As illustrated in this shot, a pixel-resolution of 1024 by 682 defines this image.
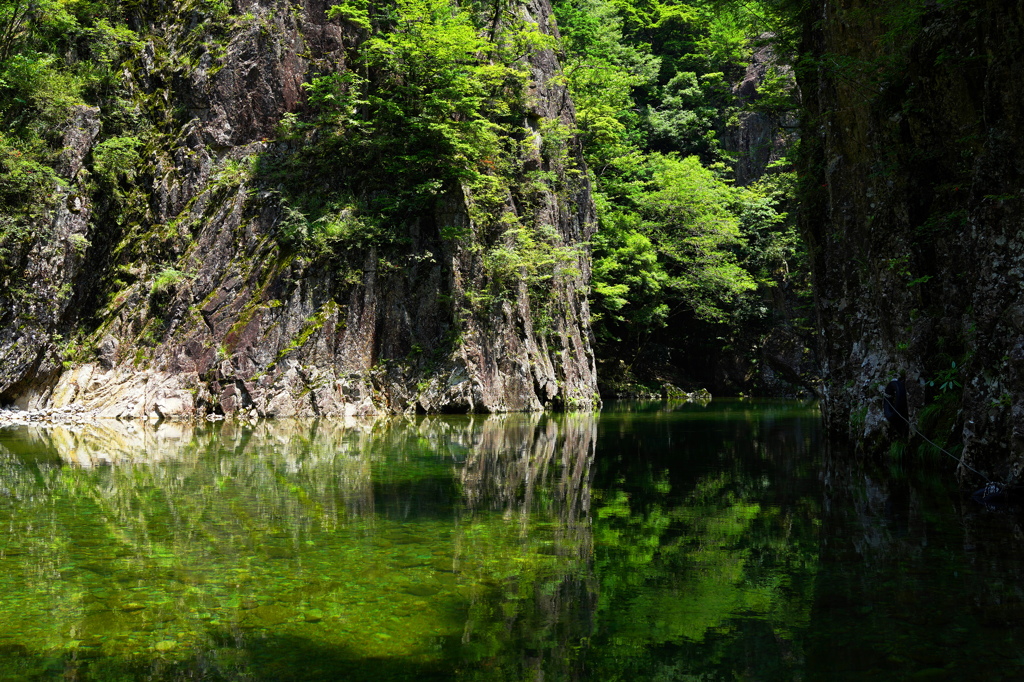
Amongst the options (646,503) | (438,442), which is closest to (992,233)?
(646,503)

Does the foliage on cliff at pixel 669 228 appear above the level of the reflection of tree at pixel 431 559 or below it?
above

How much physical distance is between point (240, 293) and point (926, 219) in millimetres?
17619

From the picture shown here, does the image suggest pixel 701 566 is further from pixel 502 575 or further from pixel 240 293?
pixel 240 293

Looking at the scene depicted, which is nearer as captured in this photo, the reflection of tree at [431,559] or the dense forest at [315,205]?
the reflection of tree at [431,559]

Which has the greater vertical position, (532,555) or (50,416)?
(532,555)

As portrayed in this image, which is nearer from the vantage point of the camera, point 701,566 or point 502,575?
point 502,575

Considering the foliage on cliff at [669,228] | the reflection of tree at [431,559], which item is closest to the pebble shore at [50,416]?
the reflection of tree at [431,559]

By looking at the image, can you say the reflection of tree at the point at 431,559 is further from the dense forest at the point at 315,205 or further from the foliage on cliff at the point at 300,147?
the foliage on cliff at the point at 300,147

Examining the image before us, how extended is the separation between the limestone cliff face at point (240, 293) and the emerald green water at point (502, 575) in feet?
34.3

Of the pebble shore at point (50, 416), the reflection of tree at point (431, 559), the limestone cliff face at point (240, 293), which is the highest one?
the limestone cliff face at point (240, 293)

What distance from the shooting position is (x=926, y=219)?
9.58m

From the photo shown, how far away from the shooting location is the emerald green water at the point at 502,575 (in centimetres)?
336

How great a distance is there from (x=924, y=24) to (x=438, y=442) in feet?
32.6

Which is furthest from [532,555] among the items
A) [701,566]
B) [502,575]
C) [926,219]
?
[926,219]
